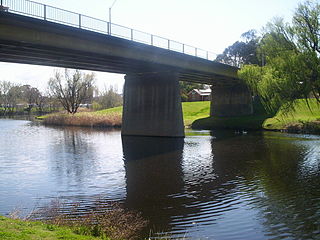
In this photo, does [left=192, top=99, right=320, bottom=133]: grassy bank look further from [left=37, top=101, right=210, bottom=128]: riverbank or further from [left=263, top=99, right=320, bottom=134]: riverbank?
[left=37, top=101, right=210, bottom=128]: riverbank

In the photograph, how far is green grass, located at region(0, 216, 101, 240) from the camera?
718cm

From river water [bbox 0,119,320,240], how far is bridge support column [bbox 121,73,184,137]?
35.9ft

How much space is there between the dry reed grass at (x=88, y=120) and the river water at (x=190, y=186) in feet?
95.7

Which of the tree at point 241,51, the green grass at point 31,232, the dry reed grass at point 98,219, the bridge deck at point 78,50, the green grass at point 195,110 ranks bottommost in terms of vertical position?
the dry reed grass at point 98,219

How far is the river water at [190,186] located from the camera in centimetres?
1024

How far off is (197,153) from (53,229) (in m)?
18.5

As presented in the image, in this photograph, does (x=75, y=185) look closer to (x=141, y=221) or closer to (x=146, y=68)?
(x=141, y=221)

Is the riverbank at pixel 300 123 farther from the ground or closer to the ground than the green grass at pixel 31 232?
farther from the ground

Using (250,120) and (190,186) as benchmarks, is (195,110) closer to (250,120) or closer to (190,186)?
(250,120)

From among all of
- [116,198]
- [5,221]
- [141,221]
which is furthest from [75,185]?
[5,221]

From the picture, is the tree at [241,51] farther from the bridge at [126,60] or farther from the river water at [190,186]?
the river water at [190,186]

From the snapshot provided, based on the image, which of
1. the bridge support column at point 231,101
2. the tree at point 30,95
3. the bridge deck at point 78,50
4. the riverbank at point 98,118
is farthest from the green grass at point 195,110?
the tree at point 30,95

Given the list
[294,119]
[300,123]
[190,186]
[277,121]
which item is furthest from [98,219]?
[277,121]

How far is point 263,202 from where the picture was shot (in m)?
12.5
